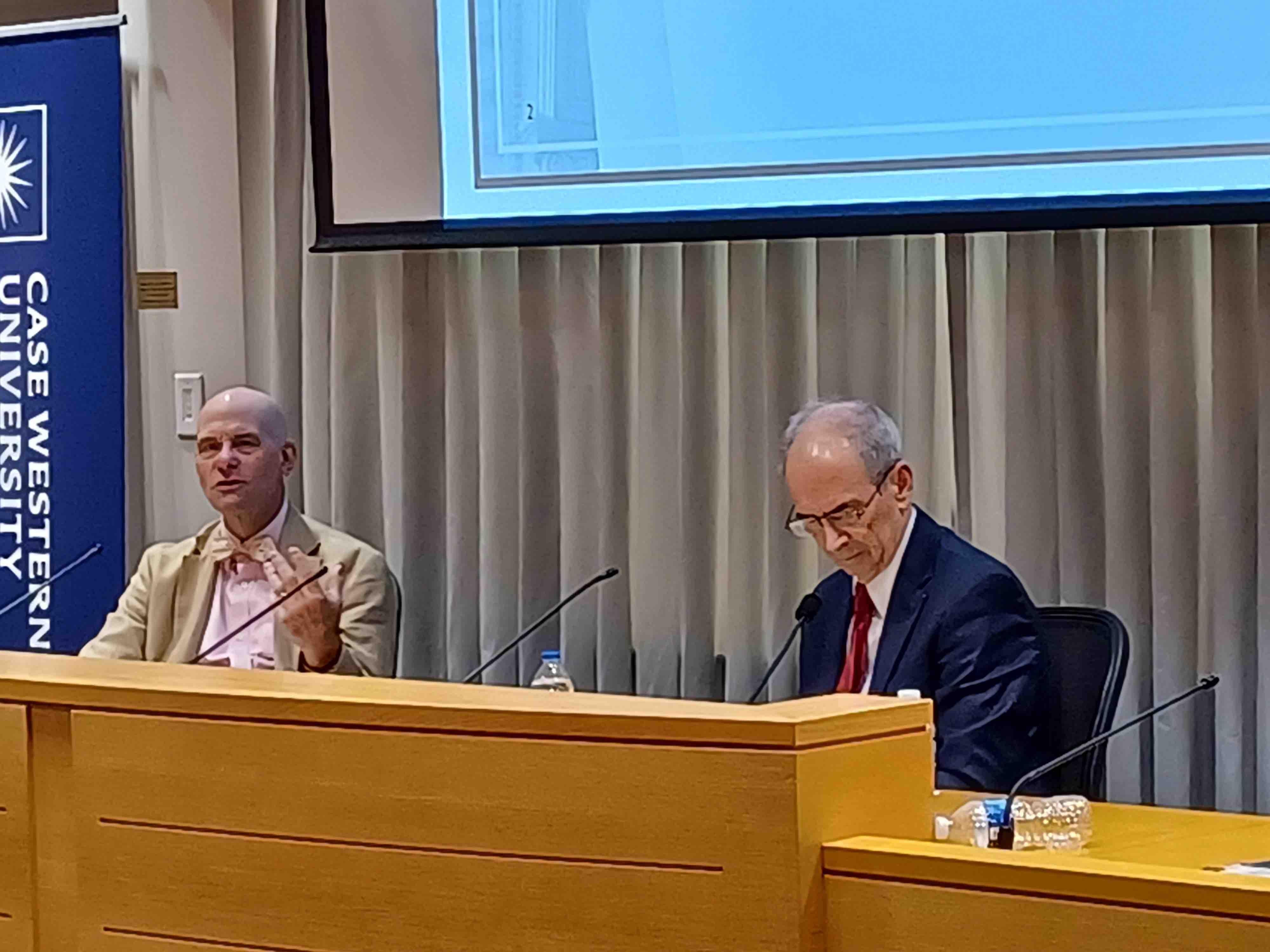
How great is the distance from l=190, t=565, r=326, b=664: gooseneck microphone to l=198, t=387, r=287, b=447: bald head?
1.10ft

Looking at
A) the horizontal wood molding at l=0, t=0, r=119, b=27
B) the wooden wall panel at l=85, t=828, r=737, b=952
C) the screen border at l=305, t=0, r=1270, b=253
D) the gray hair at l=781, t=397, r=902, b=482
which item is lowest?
the wooden wall panel at l=85, t=828, r=737, b=952

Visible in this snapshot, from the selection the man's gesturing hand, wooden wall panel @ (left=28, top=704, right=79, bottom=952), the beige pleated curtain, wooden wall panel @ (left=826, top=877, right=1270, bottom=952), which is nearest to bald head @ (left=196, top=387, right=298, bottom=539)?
the man's gesturing hand

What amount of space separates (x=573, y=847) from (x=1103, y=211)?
206 cm

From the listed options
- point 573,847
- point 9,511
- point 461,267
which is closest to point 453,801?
point 573,847

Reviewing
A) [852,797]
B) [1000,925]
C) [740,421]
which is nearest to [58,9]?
[740,421]

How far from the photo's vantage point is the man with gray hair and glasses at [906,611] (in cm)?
288

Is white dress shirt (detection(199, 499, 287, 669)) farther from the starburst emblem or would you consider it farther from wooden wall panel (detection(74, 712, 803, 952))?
wooden wall panel (detection(74, 712, 803, 952))

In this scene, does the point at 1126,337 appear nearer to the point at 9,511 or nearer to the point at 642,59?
the point at 642,59

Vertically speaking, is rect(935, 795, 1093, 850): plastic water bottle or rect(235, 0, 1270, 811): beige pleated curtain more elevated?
rect(235, 0, 1270, 811): beige pleated curtain

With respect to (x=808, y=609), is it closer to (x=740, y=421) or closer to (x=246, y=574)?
(x=740, y=421)

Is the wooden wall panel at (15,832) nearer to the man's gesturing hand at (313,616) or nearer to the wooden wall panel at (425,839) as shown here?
the wooden wall panel at (425,839)

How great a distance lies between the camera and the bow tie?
3.91 metres

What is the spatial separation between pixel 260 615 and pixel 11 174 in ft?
5.22

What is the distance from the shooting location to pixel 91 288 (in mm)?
4262
